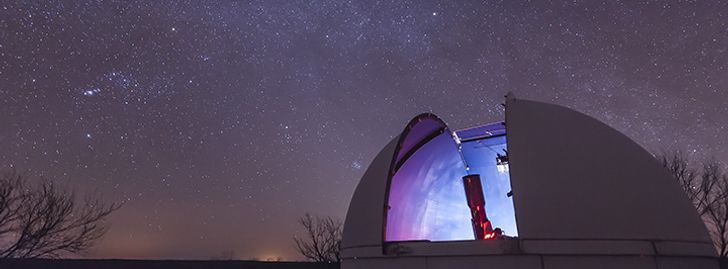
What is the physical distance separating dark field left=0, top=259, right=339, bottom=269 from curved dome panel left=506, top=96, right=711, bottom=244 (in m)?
17.2

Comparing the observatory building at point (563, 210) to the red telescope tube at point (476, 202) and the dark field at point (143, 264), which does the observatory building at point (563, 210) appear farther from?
the dark field at point (143, 264)

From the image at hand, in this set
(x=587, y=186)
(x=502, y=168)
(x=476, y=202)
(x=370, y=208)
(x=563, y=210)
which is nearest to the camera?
(x=563, y=210)

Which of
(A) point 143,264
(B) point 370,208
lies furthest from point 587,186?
(A) point 143,264

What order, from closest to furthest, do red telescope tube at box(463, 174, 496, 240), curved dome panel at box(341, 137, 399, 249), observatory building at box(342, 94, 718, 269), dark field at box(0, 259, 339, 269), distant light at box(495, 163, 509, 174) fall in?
observatory building at box(342, 94, 718, 269), curved dome panel at box(341, 137, 399, 249), red telescope tube at box(463, 174, 496, 240), distant light at box(495, 163, 509, 174), dark field at box(0, 259, 339, 269)

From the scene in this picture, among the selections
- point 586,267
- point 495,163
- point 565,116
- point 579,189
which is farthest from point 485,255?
point 495,163

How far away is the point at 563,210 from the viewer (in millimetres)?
4984

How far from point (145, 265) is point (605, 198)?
62.2 feet

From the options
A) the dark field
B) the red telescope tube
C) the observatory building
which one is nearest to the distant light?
the red telescope tube

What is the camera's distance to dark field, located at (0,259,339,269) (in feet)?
48.2

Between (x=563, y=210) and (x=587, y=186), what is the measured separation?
20.7 inches

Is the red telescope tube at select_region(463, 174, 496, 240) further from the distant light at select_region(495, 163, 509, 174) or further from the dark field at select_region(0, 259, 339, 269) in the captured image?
the dark field at select_region(0, 259, 339, 269)

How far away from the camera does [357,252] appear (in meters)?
6.32

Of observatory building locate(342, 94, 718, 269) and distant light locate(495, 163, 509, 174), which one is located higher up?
distant light locate(495, 163, 509, 174)

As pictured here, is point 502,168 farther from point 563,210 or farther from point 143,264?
point 143,264
